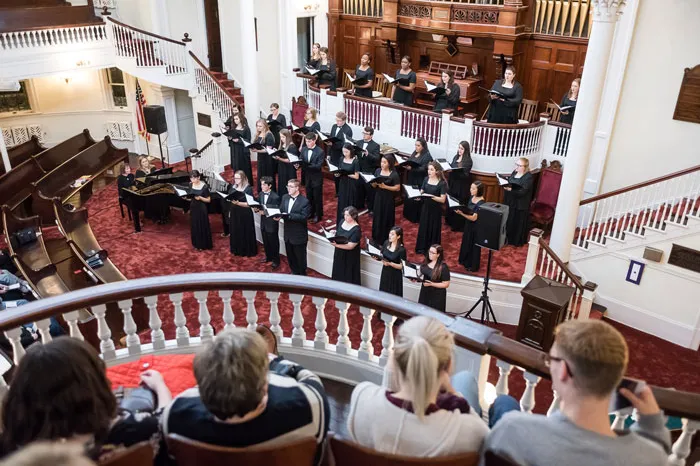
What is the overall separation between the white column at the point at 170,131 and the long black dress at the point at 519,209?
9716 mm

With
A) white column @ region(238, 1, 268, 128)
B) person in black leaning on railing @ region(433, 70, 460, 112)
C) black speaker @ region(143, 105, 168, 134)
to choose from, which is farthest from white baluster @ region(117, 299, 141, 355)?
white column @ region(238, 1, 268, 128)

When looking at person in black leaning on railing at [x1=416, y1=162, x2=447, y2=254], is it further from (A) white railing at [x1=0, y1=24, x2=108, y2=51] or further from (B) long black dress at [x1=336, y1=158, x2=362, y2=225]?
(A) white railing at [x1=0, y1=24, x2=108, y2=51]

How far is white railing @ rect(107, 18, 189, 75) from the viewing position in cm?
1390

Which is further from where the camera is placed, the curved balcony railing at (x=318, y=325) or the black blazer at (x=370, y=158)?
the black blazer at (x=370, y=158)

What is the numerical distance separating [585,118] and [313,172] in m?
4.72

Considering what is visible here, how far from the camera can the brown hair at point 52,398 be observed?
5.90 feet

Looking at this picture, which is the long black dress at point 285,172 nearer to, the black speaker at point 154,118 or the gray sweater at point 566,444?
the black speaker at point 154,118

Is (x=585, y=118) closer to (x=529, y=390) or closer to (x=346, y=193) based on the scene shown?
(x=346, y=193)

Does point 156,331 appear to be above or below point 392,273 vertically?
above

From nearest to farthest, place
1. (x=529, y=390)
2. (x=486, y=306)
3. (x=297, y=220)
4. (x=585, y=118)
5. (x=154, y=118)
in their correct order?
(x=529, y=390) < (x=585, y=118) < (x=486, y=306) < (x=297, y=220) < (x=154, y=118)

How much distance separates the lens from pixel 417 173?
10.4 metres

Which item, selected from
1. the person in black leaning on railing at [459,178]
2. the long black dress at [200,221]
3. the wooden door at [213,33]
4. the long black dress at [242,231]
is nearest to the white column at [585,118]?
the person in black leaning on railing at [459,178]

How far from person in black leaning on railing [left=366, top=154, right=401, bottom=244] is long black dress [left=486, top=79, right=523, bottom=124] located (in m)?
2.45

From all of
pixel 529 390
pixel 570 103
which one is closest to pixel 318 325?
pixel 529 390
